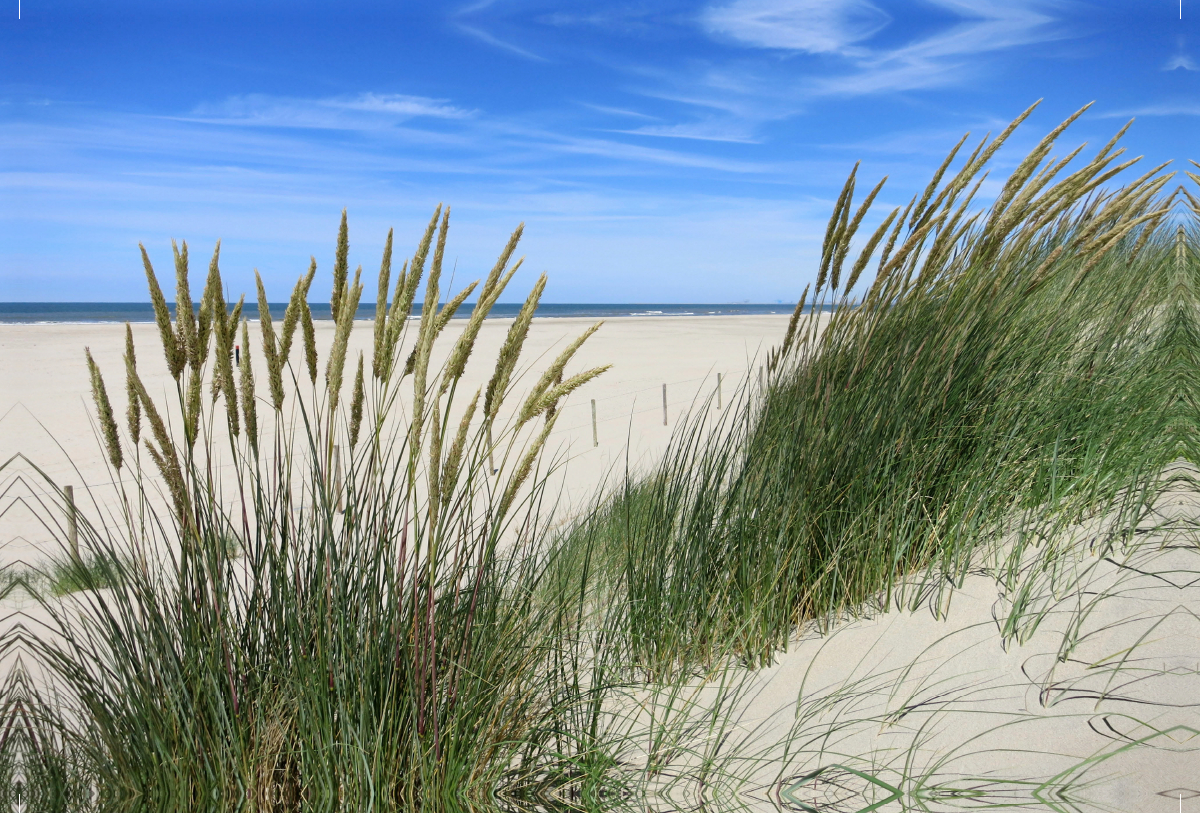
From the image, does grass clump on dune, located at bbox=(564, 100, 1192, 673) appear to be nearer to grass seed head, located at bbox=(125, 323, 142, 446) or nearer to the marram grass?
the marram grass

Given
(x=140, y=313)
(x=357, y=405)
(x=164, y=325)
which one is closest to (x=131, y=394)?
(x=164, y=325)

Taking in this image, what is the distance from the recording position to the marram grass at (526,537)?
1580mm

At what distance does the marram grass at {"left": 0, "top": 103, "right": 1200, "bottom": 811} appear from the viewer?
158 centimetres

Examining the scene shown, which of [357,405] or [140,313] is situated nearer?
[357,405]

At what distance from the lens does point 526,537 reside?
2.02 m

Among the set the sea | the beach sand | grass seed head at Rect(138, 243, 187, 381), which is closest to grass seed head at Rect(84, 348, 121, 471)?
grass seed head at Rect(138, 243, 187, 381)

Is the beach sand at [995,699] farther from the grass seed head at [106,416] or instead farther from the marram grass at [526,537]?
the grass seed head at [106,416]

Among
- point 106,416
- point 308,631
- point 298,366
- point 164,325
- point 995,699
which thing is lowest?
point 995,699

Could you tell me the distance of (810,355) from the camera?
3043mm

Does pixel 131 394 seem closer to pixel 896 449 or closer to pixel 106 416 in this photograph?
pixel 106 416

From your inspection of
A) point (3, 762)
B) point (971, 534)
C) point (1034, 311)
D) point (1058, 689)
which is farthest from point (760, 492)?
point (3, 762)

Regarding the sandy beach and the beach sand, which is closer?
the beach sand

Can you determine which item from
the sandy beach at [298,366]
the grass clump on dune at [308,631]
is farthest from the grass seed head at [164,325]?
the sandy beach at [298,366]

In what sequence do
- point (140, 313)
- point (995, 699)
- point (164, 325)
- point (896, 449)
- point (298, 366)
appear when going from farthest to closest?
point (140, 313) → point (298, 366) → point (896, 449) → point (995, 699) → point (164, 325)
